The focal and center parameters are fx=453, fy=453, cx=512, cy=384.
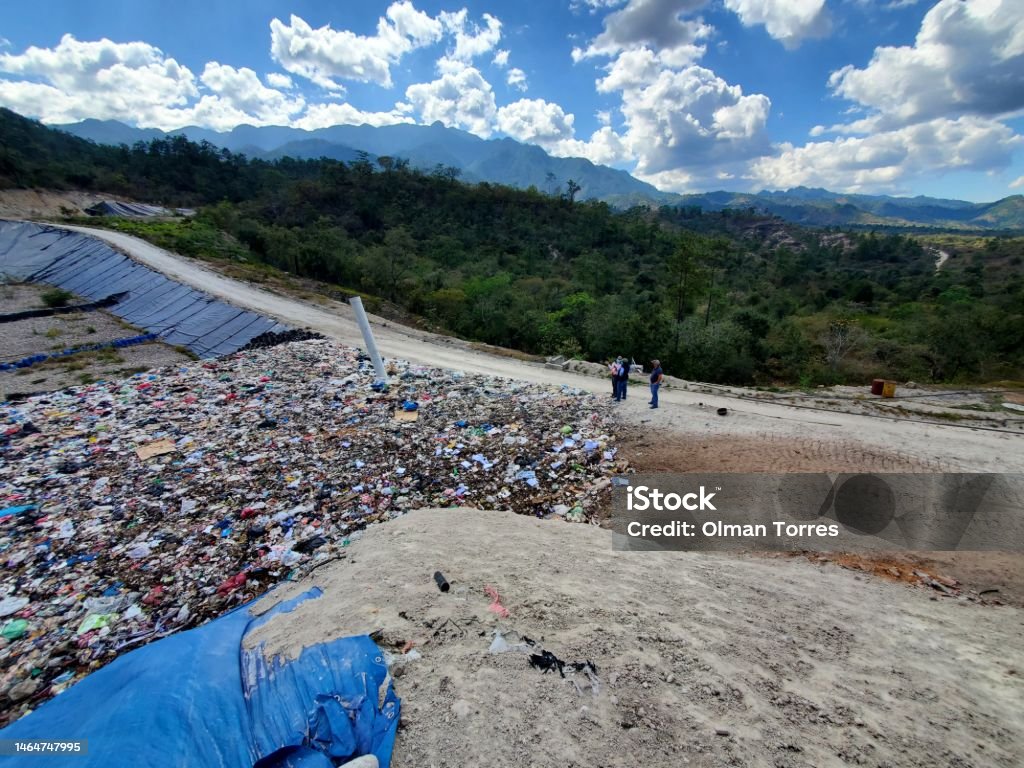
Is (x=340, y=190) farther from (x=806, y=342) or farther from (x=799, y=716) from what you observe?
(x=799, y=716)

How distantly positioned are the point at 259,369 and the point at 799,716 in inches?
485

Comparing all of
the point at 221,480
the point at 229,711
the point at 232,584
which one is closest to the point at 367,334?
the point at 221,480

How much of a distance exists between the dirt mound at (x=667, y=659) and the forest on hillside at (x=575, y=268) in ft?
43.4

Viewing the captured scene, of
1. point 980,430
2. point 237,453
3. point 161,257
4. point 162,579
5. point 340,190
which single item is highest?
point 340,190

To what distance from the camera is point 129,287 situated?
19828mm

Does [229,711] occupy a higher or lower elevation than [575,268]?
lower

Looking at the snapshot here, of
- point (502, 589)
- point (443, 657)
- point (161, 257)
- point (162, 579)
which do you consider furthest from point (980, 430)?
point (161, 257)

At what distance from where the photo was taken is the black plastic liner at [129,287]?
1514 cm

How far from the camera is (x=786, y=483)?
21.3 feet

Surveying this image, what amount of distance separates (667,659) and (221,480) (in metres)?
6.48

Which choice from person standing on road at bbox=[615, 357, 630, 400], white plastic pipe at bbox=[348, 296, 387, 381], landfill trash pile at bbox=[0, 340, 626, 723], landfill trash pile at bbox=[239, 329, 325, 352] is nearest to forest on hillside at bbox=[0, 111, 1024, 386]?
person standing on road at bbox=[615, 357, 630, 400]

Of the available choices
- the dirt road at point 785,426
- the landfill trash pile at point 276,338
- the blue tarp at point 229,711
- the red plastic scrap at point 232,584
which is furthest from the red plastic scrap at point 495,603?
the landfill trash pile at point 276,338

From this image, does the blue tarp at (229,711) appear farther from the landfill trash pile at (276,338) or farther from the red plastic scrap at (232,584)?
the landfill trash pile at (276,338)

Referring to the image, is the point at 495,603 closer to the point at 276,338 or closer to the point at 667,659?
the point at 667,659
